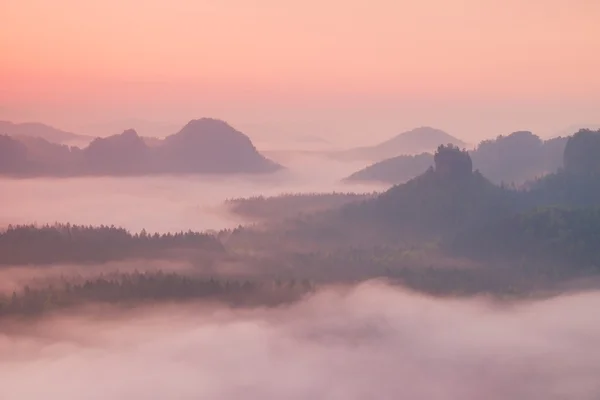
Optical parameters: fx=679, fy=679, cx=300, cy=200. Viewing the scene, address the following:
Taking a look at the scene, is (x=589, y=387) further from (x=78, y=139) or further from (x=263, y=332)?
(x=78, y=139)

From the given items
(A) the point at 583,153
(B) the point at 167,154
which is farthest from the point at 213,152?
(A) the point at 583,153

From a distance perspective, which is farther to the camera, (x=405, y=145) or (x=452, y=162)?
(x=452, y=162)

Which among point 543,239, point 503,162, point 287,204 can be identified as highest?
point 503,162

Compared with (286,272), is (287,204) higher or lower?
higher

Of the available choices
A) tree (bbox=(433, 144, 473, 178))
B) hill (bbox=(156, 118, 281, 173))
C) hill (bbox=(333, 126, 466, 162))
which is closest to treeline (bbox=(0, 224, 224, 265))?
hill (bbox=(156, 118, 281, 173))

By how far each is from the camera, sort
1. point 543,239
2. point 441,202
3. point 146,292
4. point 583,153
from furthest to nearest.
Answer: point 583,153, point 441,202, point 543,239, point 146,292

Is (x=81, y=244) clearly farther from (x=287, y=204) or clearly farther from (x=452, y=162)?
(x=452, y=162)
